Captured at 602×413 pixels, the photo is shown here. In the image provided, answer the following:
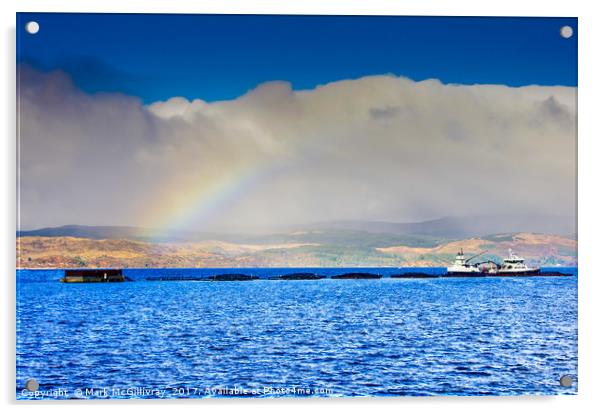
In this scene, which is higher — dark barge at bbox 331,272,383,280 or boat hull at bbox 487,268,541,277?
boat hull at bbox 487,268,541,277

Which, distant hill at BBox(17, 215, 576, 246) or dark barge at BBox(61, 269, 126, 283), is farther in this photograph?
dark barge at BBox(61, 269, 126, 283)

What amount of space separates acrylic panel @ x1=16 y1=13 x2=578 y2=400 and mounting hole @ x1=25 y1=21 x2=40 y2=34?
17 mm

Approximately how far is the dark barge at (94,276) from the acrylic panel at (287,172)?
4.51 m

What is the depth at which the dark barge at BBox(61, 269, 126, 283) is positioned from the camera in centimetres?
1889

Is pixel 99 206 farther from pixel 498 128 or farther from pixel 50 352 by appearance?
pixel 498 128

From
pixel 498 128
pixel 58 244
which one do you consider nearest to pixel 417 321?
pixel 498 128

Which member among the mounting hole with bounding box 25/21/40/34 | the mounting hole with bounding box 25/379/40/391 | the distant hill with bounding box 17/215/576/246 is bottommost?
the mounting hole with bounding box 25/379/40/391

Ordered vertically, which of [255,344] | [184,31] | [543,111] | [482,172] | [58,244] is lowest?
[255,344]

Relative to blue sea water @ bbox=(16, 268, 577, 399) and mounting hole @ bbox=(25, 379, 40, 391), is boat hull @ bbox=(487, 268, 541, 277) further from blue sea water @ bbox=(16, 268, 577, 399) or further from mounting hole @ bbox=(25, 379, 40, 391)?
mounting hole @ bbox=(25, 379, 40, 391)

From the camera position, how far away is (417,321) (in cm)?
1390

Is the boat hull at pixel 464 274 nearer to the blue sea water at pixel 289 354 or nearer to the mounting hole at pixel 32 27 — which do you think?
the blue sea water at pixel 289 354

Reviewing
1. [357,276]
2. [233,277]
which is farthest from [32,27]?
[357,276]

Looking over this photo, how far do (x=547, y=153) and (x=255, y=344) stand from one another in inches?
199

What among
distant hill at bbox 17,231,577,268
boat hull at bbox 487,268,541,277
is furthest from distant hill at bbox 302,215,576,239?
boat hull at bbox 487,268,541,277
